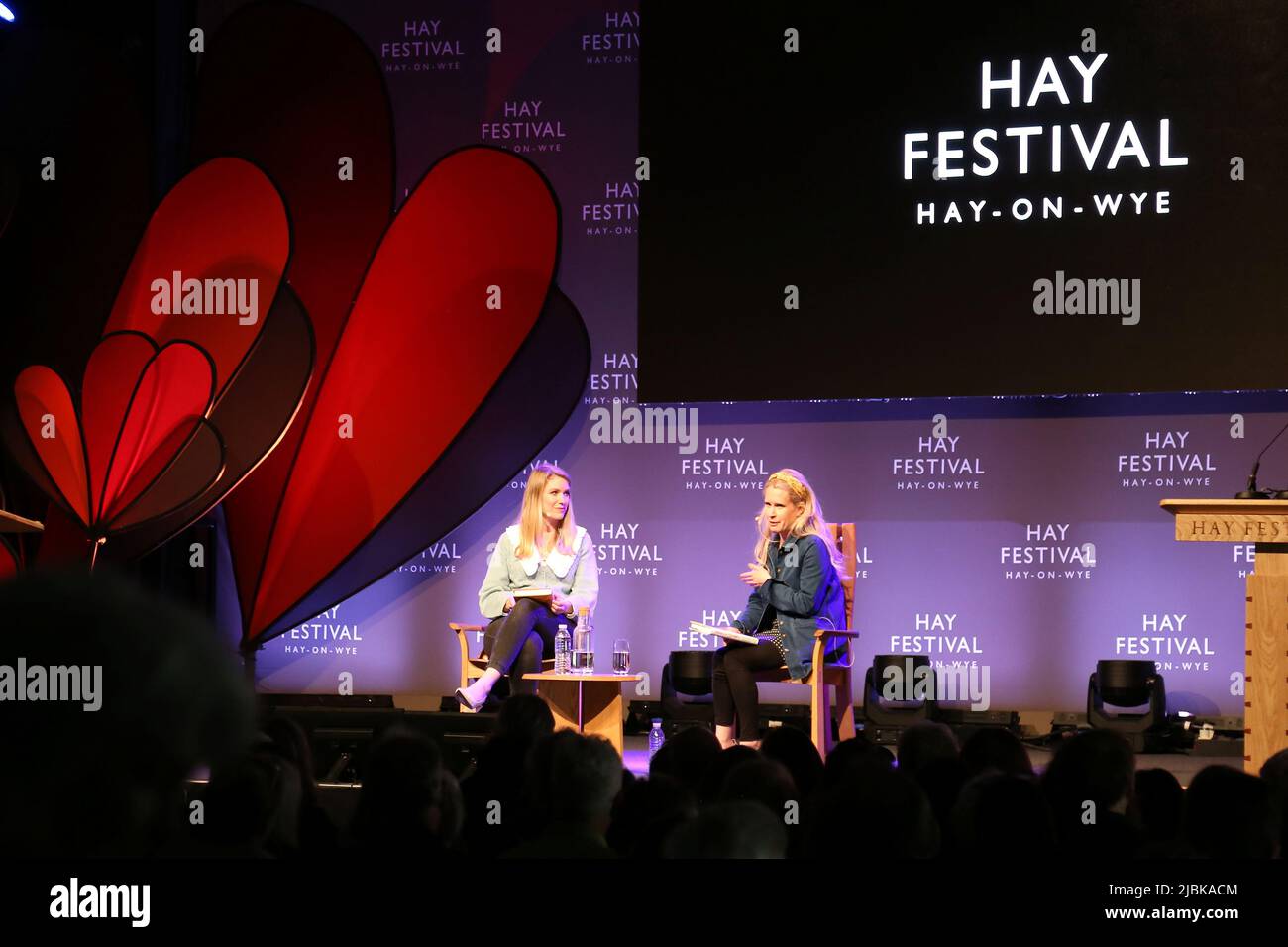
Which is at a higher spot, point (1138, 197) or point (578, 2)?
point (578, 2)

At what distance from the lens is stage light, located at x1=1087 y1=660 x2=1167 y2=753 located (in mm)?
6031

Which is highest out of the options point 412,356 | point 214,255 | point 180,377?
point 214,255

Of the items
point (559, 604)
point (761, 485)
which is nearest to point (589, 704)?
point (559, 604)

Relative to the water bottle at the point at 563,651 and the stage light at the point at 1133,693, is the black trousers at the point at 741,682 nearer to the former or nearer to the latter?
the water bottle at the point at 563,651

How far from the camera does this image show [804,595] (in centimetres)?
525

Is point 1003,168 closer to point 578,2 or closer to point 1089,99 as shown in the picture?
point 1089,99

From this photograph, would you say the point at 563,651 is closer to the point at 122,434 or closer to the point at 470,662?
the point at 470,662

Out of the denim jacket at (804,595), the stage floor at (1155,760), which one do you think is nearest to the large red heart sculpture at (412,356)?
the stage floor at (1155,760)

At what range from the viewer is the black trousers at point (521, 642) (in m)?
5.50

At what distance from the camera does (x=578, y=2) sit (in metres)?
7.16

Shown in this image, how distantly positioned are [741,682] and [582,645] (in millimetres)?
865

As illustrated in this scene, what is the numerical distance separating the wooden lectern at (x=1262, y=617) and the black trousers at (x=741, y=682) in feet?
5.86

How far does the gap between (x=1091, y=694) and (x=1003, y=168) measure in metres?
2.43
